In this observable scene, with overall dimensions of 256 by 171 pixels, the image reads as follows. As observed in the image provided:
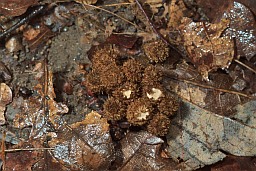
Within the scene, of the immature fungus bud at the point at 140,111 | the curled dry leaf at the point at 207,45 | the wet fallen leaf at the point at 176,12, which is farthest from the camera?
the wet fallen leaf at the point at 176,12

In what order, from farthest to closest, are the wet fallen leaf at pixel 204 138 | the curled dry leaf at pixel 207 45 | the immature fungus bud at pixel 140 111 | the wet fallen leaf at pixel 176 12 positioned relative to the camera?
the wet fallen leaf at pixel 176 12, the curled dry leaf at pixel 207 45, the wet fallen leaf at pixel 204 138, the immature fungus bud at pixel 140 111

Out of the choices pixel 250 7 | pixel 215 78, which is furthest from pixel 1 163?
pixel 250 7

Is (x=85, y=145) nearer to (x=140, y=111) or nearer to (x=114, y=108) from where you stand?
(x=114, y=108)

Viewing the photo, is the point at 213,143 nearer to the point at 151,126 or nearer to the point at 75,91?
the point at 151,126

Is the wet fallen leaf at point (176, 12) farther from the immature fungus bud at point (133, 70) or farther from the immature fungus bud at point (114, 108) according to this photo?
the immature fungus bud at point (114, 108)

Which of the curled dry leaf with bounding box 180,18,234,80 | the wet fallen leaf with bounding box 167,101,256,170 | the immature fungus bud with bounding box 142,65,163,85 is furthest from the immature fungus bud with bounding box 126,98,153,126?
the curled dry leaf with bounding box 180,18,234,80

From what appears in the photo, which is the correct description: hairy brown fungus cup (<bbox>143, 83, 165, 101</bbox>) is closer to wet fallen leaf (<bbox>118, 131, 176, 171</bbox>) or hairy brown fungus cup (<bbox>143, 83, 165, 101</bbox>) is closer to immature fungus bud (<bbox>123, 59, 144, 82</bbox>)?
immature fungus bud (<bbox>123, 59, 144, 82</bbox>)

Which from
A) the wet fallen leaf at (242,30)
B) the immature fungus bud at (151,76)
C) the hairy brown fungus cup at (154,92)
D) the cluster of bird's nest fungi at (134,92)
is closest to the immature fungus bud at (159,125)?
the cluster of bird's nest fungi at (134,92)
